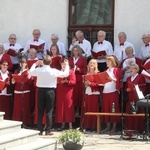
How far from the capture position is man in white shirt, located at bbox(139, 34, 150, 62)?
12570 mm

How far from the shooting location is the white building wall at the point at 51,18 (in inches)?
525

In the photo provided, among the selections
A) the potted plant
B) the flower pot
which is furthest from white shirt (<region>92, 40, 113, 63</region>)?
the flower pot

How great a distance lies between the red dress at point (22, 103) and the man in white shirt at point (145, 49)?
3.13 m

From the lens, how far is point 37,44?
13602mm

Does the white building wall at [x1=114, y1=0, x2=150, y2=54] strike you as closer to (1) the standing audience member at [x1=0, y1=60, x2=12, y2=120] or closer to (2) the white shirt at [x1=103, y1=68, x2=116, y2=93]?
(2) the white shirt at [x1=103, y1=68, x2=116, y2=93]

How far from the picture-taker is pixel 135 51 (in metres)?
13.3

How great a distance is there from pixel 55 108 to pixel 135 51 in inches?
111

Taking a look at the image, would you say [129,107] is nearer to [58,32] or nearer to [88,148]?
[88,148]

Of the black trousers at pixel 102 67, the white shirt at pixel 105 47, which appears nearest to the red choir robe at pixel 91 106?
the black trousers at pixel 102 67

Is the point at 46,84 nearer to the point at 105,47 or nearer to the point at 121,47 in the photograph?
the point at 105,47

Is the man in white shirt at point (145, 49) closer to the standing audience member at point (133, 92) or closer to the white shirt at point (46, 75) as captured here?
the standing audience member at point (133, 92)

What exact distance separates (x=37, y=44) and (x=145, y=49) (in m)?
3.09

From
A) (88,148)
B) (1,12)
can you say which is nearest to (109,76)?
(88,148)

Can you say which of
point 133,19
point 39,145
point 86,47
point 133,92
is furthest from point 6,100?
point 39,145
